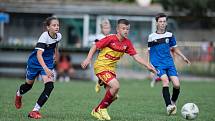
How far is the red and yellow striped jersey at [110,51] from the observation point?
422 inches

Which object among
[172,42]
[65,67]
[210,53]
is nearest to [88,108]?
[172,42]

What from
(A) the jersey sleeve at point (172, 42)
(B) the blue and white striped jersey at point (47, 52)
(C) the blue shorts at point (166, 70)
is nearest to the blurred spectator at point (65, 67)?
(A) the jersey sleeve at point (172, 42)

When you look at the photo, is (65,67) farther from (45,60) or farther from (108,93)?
(108,93)

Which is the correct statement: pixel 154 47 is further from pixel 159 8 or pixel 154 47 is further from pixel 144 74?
pixel 159 8

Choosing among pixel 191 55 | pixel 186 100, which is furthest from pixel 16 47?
pixel 186 100

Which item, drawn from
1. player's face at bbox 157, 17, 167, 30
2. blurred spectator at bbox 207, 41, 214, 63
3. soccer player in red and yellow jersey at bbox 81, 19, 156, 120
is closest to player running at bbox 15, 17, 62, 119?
soccer player in red and yellow jersey at bbox 81, 19, 156, 120

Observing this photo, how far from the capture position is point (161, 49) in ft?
41.7

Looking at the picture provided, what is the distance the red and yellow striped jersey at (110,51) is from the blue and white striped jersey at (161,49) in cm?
189

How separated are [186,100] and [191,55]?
15.4 m

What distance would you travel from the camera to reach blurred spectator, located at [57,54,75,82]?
84.9 ft

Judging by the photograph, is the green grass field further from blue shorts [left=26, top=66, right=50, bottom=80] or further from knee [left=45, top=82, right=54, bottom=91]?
blue shorts [left=26, top=66, right=50, bottom=80]

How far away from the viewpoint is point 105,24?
15.9 m

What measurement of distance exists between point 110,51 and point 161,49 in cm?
220

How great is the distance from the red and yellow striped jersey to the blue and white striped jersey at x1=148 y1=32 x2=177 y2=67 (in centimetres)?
189
